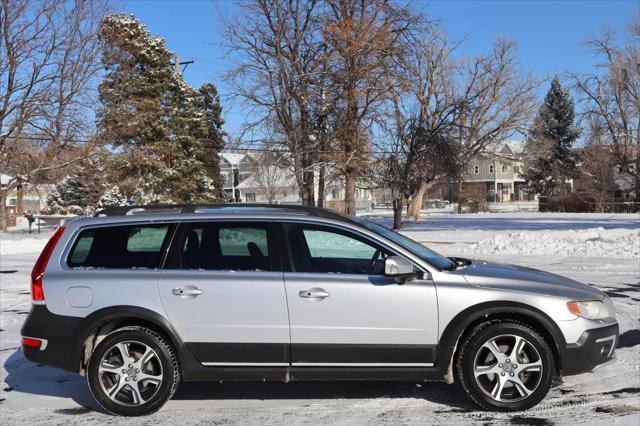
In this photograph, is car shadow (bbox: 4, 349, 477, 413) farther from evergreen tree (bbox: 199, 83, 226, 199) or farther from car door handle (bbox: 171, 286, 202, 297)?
evergreen tree (bbox: 199, 83, 226, 199)

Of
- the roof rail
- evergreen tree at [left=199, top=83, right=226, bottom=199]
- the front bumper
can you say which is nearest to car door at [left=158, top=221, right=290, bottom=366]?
the roof rail

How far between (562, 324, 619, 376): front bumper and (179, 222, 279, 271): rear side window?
242cm

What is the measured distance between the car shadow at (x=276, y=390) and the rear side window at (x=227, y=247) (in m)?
1.25

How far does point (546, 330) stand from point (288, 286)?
6.79 ft

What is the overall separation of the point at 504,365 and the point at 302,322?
1.63 m

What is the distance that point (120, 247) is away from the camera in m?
4.99

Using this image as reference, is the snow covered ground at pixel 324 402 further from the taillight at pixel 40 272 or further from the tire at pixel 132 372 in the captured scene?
the taillight at pixel 40 272

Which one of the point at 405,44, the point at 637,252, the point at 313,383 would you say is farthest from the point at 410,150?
the point at 313,383

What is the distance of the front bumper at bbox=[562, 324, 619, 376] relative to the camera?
4.62 m

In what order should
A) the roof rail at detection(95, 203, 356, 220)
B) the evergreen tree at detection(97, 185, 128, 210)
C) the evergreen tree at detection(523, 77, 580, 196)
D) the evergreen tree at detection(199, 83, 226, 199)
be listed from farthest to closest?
the evergreen tree at detection(523, 77, 580, 196) → the evergreen tree at detection(199, 83, 226, 199) → the evergreen tree at detection(97, 185, 128, 210) → the roof rail at detection(95, 203, 356, 220)

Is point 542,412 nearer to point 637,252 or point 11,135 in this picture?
point 637,252

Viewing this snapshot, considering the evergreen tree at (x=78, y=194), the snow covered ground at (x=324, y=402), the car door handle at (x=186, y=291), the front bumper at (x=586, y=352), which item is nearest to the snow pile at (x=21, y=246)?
the evergreen tree at (x=78, y=194)

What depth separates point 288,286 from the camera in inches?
184

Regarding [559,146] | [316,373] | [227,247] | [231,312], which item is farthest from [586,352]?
[559,146]
